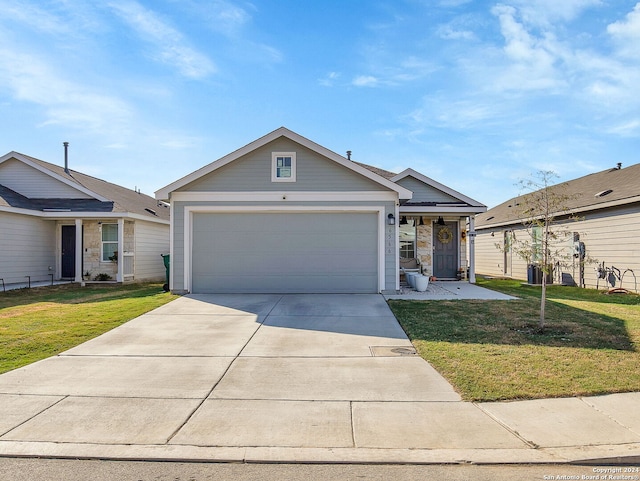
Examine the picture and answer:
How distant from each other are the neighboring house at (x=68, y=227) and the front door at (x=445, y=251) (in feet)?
39.0

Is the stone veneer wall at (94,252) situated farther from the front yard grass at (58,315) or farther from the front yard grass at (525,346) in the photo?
the front yard grass at (525,346)

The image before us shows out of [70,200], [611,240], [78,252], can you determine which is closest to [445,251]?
[611,240]

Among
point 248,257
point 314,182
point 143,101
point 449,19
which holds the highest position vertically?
point 449,19

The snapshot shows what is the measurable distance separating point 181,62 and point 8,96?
554 centimetres

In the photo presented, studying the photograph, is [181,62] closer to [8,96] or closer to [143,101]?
[143,101]

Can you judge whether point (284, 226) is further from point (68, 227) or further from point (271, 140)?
point (68, 227)

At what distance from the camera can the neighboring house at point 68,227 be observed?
1528cm

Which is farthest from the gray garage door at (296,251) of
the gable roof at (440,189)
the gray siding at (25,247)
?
the gray siding at (25,247)

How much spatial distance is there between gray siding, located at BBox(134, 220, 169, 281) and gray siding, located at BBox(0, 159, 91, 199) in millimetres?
2529

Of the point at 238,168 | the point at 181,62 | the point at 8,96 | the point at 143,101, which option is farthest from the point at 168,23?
the point at 8,96

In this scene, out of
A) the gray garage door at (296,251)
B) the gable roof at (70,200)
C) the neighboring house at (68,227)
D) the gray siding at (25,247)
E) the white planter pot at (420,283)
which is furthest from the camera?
the gable roof at (70,200)

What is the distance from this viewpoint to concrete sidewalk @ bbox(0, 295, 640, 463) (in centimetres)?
349

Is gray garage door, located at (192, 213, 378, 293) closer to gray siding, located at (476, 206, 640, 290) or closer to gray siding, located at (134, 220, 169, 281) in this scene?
gray siding, located at (134, 220, 169, 281)

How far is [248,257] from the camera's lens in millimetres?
12188
